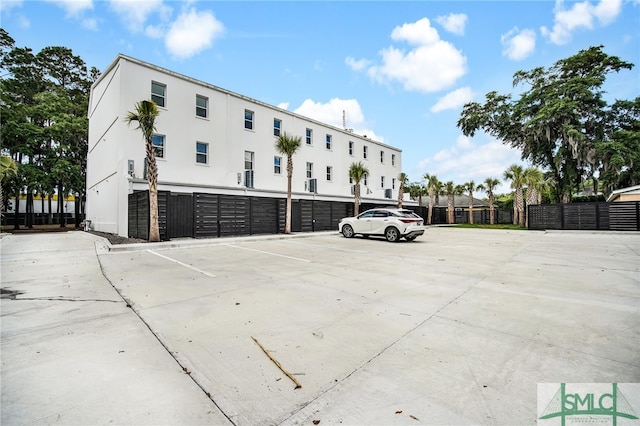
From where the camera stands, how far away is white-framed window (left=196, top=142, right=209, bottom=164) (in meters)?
18.0

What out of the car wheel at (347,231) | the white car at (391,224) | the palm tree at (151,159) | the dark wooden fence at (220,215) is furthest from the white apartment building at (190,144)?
the white car at (391,224)

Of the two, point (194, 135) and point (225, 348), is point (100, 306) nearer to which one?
point (225, 348)

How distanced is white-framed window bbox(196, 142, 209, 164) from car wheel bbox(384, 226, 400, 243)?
459 inches

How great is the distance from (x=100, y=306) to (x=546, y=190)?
43.8m

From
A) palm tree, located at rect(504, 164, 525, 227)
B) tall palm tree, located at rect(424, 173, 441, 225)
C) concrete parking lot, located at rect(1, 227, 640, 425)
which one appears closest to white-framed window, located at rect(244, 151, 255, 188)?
concrete parking lot, located at rect(1, 227, 640, 425)

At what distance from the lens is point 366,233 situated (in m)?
15.1

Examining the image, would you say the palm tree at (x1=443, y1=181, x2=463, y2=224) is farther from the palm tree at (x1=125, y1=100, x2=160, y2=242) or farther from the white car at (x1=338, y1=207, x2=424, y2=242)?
the palm tree at (x1=125, y1=100, x2=160, y2=242)

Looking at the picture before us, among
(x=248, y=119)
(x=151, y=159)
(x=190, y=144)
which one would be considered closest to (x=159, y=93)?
(x=190, y=144)

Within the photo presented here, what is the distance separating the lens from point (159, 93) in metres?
16.6

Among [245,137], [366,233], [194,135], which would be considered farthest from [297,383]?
[245,137]

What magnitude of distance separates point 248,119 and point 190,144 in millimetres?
4923

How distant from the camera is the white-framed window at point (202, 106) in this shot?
18223 millimetres

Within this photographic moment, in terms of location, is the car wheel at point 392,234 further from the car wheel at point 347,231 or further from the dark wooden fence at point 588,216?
the dark wooden fence at point 588,216

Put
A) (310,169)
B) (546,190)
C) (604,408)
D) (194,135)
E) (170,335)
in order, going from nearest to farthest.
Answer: (604,408)
(170,335)
(194,135)
(310,169)
(546,190)
